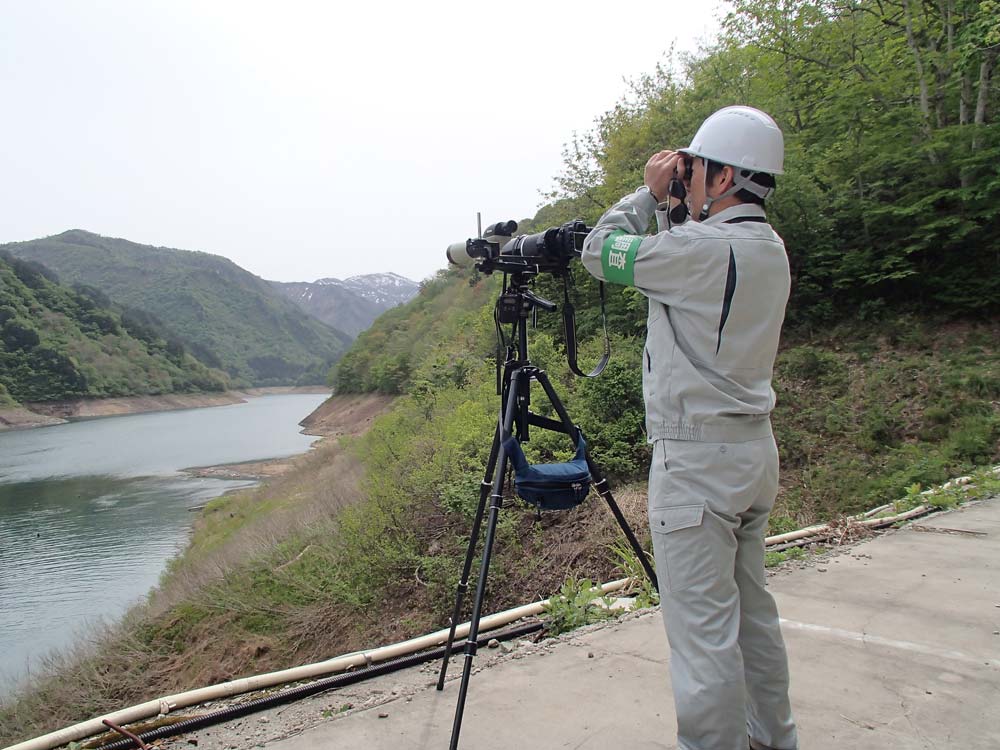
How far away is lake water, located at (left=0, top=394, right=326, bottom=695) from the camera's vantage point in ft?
41.3

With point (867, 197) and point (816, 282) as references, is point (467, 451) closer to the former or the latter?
point (816, 282)

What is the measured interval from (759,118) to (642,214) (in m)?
0.38

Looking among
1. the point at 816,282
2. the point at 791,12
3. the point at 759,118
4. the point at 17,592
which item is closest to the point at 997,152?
the point at 816,282

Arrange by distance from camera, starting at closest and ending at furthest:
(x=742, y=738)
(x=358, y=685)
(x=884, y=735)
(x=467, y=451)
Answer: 1. (x=742, y=738)
2. (x=884, y=735)
3. (x=358, y=685)
4. (x=467, y=451)

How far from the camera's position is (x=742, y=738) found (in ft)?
5.17

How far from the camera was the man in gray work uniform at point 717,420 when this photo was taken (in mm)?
1606

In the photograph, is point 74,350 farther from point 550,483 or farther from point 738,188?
point 738,188

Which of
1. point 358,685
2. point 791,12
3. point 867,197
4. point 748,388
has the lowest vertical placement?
point 358,685

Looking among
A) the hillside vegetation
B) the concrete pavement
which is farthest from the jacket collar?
the hillside vegetation

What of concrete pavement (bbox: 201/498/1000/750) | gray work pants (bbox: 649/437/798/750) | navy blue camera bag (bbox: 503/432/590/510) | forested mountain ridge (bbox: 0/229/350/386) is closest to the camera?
gray work pants (bbox: 649/437/798/750)

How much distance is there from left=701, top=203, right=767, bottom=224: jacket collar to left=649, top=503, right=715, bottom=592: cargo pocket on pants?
717 mm

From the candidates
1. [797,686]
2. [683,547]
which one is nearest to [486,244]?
[683,547]

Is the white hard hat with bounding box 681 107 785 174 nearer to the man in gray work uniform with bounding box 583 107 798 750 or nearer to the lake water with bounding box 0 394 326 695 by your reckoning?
the man in gray work uniform with bounding box 583 107 798 750

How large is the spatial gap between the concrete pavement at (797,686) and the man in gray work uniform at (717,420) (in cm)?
59
